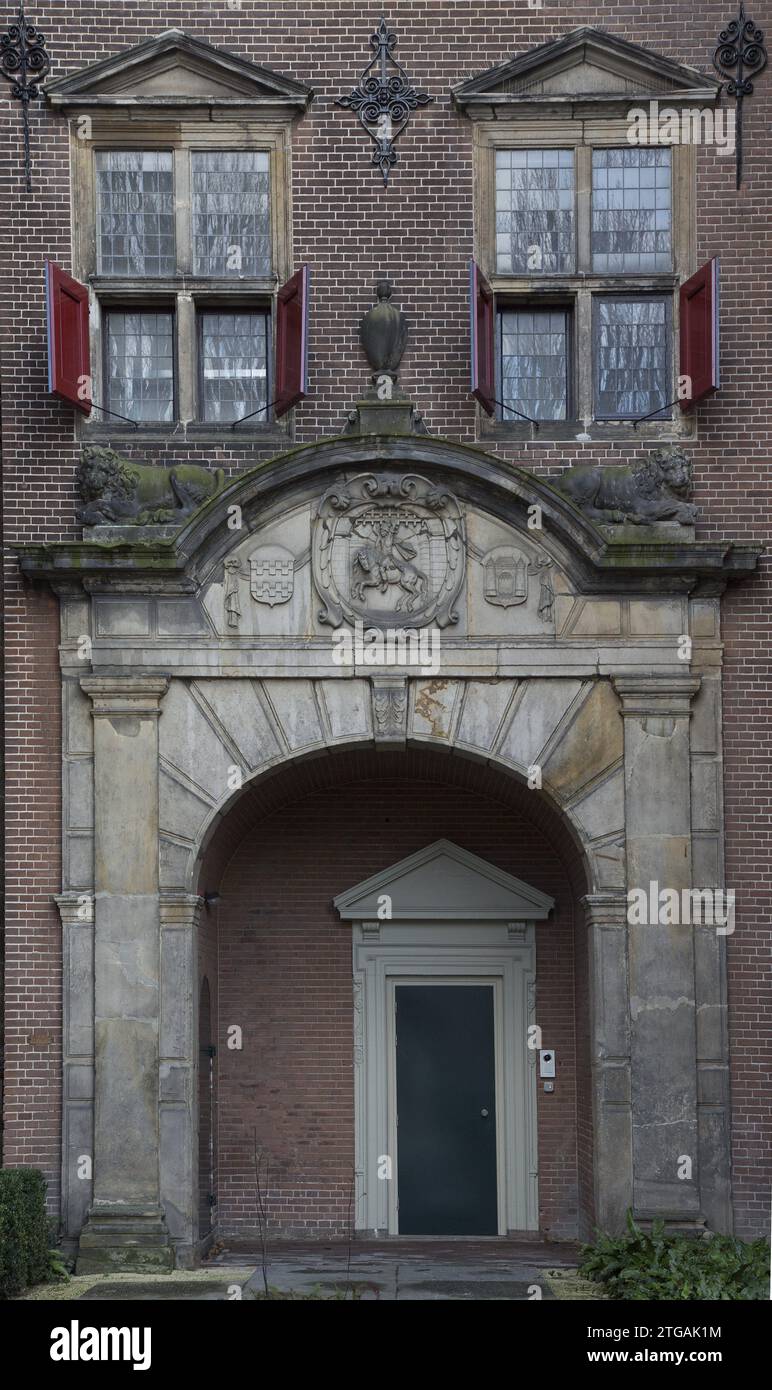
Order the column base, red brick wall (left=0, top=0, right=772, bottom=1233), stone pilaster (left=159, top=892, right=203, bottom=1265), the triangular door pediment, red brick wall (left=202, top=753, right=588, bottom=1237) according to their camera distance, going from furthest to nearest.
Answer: the triangular door pediment, red brick wall (left=202, top=753, right=588, bottom=1237), red brick wall (left=0, top=0, right=772, bottom=1233), stone pilaster (left=159, top=892, right=203, bottom=1265), the column base

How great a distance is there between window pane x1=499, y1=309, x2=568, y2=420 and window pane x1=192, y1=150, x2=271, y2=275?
2.06 meters

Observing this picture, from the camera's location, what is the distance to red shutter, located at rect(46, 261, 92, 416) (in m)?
14.8

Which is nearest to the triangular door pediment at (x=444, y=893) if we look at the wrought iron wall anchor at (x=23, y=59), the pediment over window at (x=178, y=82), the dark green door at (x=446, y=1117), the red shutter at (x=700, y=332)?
the dark green door at (x=446, y=1117)

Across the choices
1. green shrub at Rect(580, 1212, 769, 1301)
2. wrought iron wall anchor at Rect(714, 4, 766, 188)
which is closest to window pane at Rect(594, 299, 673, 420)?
wrought iron wall anchor at Rect(714, 4, 766, 188)

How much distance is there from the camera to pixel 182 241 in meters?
15.5

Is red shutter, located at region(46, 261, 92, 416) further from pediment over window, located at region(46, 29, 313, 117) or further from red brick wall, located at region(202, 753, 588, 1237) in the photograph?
red brick wall, located at region(202, 753, 588, 1237)

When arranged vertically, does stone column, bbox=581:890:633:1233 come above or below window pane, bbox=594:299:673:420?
below

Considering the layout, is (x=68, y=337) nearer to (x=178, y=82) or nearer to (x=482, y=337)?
(x=178, y=82)

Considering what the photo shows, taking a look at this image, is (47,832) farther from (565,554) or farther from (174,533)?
(565,554)

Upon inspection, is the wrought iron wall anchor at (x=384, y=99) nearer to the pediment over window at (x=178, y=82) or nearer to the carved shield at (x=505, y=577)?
the pediment over window at (x=178, y=82)

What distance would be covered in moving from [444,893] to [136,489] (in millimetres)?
4305

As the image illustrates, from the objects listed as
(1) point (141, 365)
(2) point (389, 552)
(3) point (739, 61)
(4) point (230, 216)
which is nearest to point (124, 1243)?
(2) point (389, 552)

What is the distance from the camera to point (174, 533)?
14727 millimetres

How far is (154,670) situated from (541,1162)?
17.1ft
